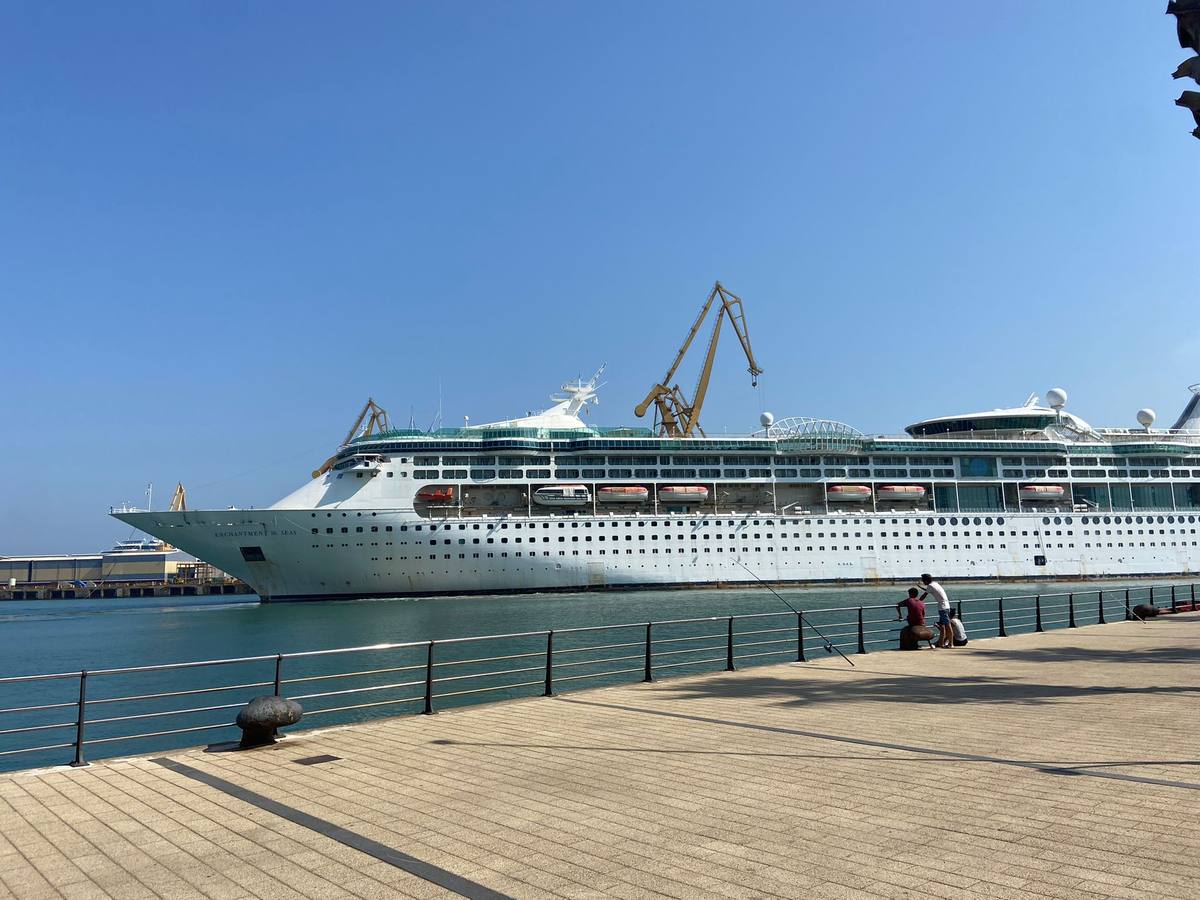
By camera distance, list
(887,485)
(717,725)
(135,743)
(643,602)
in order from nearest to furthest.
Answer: (717,725)
(135,743)
(643,602)
(887,485)

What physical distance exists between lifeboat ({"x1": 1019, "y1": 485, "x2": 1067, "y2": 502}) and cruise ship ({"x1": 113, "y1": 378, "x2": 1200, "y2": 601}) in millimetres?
143

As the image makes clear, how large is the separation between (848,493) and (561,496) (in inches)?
791

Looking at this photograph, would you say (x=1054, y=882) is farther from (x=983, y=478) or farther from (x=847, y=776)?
(x=983, y=478)

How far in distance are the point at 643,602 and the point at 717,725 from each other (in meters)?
34.8

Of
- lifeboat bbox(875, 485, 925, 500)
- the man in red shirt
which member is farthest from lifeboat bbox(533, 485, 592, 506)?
the man in red shirt

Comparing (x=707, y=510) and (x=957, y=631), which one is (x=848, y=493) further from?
(x=957, y=631)

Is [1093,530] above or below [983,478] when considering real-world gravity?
below

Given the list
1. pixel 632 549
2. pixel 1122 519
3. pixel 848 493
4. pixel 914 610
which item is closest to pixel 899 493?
pixel 848 493

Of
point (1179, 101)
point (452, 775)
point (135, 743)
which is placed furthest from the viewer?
point (135, 743)

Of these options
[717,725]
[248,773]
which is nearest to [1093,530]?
[717,725]

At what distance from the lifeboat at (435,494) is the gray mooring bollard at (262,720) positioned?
41158 mm

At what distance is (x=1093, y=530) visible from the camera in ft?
186

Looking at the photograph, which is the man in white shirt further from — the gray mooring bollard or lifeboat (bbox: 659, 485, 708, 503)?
lifeboat (bbox: 659, 485, 708, 503)

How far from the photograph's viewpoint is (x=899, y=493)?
182 ft
